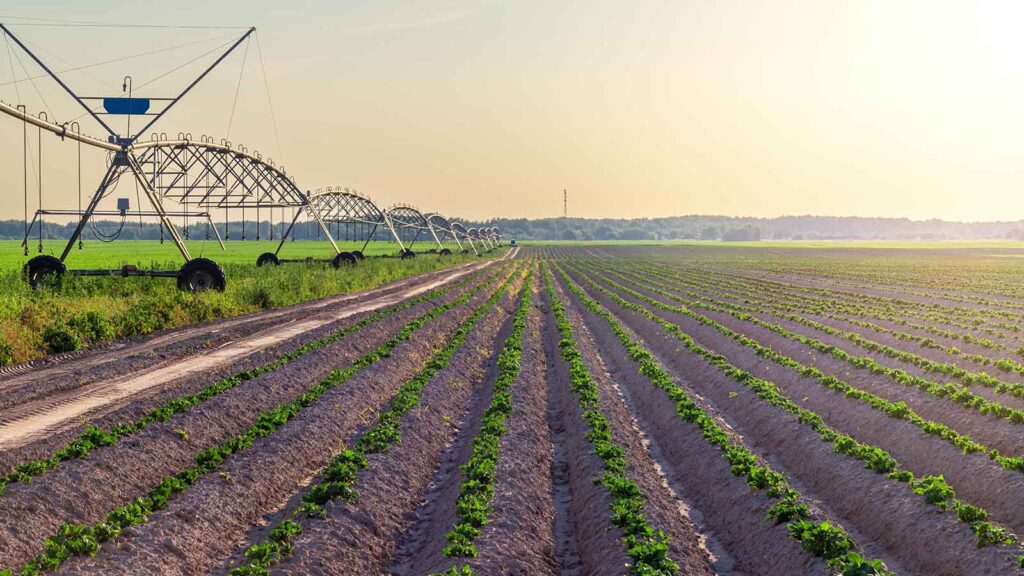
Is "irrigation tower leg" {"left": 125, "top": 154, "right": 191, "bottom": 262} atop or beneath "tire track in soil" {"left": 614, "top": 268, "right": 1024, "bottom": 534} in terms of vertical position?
atop

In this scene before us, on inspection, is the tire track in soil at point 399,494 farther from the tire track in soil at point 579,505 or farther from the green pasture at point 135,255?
the green pasture at point 135,255

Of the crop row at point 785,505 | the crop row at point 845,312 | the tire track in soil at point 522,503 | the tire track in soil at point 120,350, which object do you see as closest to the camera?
the crop row at point 785,505

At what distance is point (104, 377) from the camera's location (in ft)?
58.7

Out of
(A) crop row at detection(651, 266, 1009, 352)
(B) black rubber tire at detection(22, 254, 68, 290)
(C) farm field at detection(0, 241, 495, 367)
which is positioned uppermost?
(B) black rubber tire at detection(22, 254, 68, 290)

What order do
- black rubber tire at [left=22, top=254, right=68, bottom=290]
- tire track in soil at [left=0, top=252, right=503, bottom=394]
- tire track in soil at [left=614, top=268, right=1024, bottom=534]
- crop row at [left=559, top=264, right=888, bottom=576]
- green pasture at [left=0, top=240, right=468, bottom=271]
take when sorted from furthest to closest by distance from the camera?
green pasture at [left=0, top=240, right=468, bottom=271] < black rubber tire at [left=22, top=254, right=68, bottom=290] < tire track in soil at [left=0, top=252, right=503, bottom=394] < tire track in soil at [left=614, top=268, right=1024, bottom=534] < crop row at [left=559, top=264, right=888, bottom=576]

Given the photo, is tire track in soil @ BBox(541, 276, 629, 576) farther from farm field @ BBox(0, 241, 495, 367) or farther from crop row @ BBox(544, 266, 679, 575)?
farm field @ BBox(0, 241, 495, 367)

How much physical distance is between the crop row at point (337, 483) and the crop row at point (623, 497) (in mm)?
3114

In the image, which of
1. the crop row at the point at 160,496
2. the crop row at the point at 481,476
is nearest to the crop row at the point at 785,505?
the crop row at the point at 481,476

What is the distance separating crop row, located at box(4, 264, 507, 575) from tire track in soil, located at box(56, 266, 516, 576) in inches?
4.6

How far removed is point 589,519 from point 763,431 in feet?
19.0

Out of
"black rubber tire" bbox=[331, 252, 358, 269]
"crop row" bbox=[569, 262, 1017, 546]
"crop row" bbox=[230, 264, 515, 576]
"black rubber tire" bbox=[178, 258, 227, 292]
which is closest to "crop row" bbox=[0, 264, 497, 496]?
"crop row" bbox=[230, 264, 515, 576]

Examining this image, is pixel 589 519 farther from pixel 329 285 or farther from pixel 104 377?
pixel 329 285

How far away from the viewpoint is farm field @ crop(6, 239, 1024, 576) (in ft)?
29.7

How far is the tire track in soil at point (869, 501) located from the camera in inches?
352
